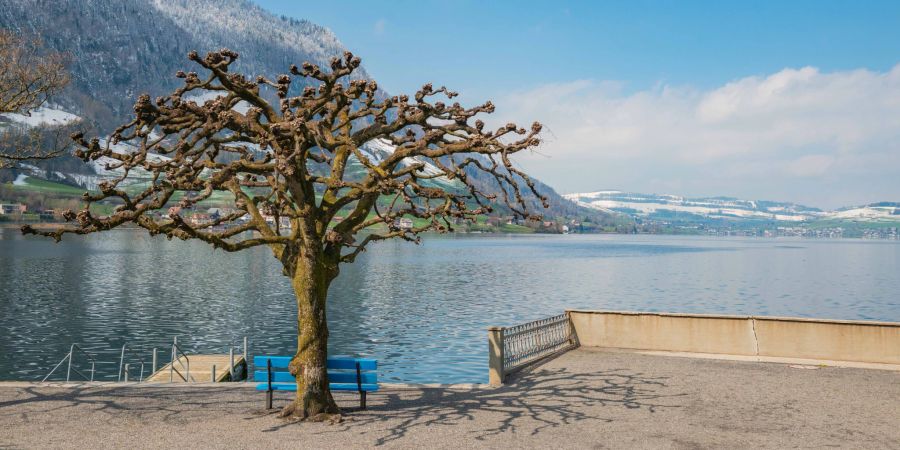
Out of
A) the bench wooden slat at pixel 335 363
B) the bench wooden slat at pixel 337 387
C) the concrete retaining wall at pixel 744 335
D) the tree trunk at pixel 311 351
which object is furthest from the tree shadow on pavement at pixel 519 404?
the concrete retaining wall at pixel 744 335

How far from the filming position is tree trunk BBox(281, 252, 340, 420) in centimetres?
1575

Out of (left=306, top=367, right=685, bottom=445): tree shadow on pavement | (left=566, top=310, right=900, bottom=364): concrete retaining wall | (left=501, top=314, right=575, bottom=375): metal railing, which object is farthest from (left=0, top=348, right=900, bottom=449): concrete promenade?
(left=566, top=310, right=900, bottom=364): concrete retaining wall

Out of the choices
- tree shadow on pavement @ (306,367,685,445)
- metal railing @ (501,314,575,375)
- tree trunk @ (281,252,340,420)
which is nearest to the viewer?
tree shadow on pavement @ (306,367,685,445)

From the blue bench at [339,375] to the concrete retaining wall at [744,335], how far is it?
434 inches

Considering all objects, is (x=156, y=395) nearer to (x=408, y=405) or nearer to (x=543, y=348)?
(x=408, y=405)

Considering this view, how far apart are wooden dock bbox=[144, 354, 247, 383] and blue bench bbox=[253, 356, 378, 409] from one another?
1040 centimetres

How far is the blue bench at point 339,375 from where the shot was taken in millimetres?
16781

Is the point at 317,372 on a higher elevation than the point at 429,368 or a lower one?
higher

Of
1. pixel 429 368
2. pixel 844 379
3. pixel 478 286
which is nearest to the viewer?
pixel 844 379


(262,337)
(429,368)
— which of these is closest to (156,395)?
(429,368)

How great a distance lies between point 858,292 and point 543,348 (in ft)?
366

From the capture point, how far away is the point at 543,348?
23.6m

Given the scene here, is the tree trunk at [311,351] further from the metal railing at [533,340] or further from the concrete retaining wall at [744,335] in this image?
the concrete retaining wall at [744,335]

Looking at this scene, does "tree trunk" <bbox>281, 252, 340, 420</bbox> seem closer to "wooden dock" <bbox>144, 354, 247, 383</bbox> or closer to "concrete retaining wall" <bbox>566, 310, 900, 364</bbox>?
"wooden dock" <bbox>144, 354, 247, 383</bbox>
